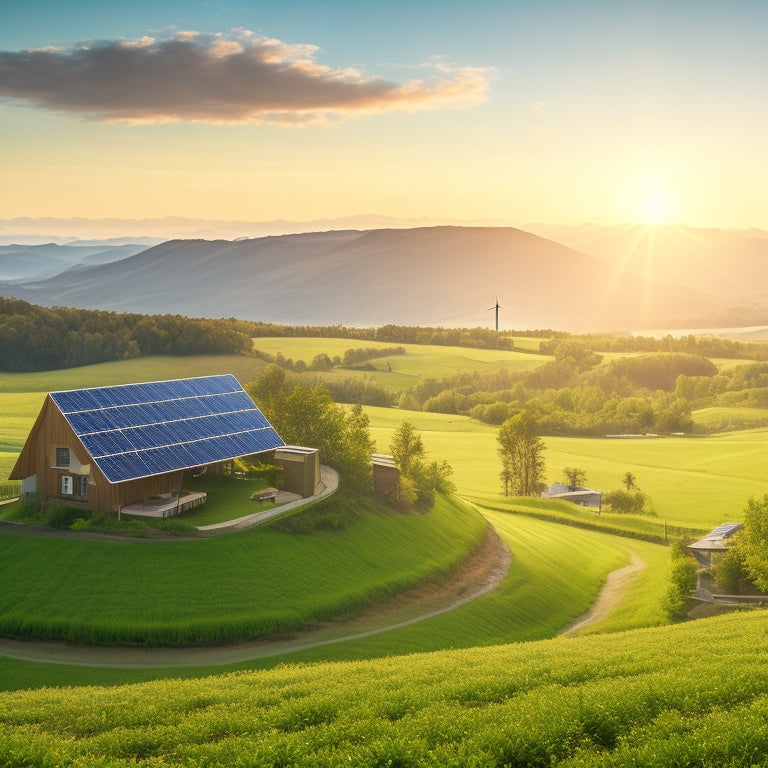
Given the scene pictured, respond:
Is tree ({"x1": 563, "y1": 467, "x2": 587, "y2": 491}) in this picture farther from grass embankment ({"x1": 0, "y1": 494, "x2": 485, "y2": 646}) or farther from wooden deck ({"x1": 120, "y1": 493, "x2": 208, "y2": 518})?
wooden deck ({"x1": 120, "y1": 493, "x2": 208, "y2": 518})

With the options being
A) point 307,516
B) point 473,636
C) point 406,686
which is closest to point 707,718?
point 406,686

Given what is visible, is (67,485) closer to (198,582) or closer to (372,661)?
(198,582)

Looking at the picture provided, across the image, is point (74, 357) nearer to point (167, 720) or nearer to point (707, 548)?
point (707, 548)

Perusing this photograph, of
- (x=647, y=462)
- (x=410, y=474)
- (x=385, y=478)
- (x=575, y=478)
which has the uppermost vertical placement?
(x=385, y=478)

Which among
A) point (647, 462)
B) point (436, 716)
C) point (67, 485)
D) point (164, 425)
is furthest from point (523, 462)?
point (436, 716)

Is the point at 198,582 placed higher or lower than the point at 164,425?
lower

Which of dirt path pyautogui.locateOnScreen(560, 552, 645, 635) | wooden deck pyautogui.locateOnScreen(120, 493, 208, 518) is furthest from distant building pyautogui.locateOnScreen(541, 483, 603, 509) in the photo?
wooden deck pyautogui.locateOnScreen(120, 493, 208, 518)
